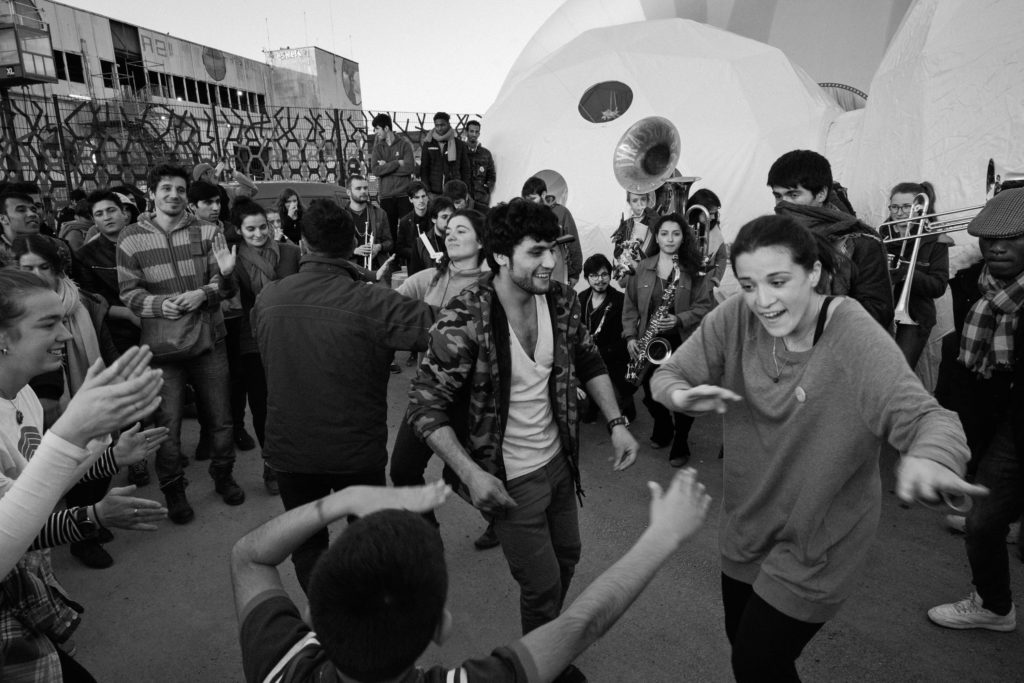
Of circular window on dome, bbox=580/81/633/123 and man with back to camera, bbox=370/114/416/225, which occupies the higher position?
circular window on dome, bbox=580/81/633/123

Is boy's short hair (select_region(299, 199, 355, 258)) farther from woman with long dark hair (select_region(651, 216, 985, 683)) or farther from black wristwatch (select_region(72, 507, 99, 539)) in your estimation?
woman with long dark hair (select_region(651, 216, 985, 683))

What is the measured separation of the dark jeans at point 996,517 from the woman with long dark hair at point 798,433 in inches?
54.5

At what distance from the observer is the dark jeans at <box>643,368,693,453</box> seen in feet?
16.1

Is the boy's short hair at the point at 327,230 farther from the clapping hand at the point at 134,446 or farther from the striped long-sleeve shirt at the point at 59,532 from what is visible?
the striped long-sleeve shirt at the point at 59,532

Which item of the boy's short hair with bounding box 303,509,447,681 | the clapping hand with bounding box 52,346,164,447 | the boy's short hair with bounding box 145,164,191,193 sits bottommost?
the boy's short hair with bounding box 303,509,447,681

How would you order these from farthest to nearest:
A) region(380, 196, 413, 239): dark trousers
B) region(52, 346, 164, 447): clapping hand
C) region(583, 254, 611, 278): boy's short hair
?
region(380, 196, 413, 239): dark trousers < region(583, 254, 611, 278): boy's short hair < region(52, 346, 164, 447): clapping hand

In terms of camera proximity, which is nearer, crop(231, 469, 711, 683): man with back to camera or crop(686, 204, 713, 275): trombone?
crop(231, 469, 711, 683): man with back to camera

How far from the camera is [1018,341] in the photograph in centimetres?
280

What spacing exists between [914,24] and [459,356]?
24.8 ft

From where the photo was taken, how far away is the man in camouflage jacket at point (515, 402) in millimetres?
2436

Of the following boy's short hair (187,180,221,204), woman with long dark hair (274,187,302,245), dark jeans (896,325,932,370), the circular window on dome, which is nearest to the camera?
dark jeans (896,325,932,370)

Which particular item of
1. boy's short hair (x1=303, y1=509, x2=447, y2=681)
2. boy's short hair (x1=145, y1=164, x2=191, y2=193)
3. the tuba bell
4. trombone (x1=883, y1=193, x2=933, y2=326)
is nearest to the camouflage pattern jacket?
boy's short hair (x1=303, y1=509, x2=447, y2=681)

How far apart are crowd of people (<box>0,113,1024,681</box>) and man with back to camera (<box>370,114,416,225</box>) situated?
612 cm

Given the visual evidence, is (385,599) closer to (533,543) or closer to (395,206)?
(533,543)
